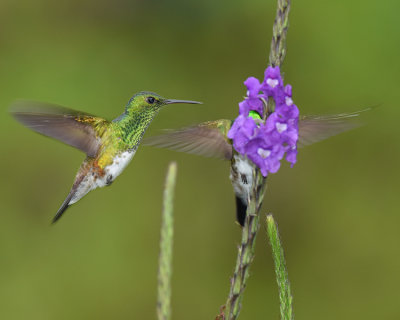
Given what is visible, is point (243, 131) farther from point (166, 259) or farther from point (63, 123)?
point (63, 123)

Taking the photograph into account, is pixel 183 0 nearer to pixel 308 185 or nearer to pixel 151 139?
pixel 308 185

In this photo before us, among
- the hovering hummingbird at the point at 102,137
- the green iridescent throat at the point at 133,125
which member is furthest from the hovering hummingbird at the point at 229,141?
the green iridescent throat at the point at 133,125

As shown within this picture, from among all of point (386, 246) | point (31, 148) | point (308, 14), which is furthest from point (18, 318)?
point (308, 14)

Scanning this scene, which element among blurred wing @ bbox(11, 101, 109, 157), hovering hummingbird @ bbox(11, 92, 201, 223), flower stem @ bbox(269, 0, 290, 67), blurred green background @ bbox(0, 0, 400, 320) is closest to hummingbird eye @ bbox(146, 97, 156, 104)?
→ hovering hummingbird @ bbox(11, 92, 201, 223)

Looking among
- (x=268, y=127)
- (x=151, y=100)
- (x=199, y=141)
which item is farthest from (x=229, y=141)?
(x=268, y=127)

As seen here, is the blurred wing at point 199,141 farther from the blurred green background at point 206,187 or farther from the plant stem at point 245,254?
the blurred green background at point 206,187

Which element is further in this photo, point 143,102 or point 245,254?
point 143,102

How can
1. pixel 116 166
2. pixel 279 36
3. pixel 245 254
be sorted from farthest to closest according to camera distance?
pixel 116 166 < pixel 245 254 < pixel 279 36
